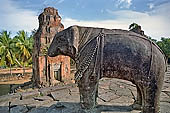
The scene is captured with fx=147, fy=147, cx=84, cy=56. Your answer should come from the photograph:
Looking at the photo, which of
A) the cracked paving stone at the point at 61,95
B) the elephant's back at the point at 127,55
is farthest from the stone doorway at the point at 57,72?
the elephant's back at the point at 127,55

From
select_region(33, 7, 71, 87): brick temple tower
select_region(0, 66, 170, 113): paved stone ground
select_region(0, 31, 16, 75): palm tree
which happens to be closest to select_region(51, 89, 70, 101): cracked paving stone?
select_region(0, 66, 170, 113): paved stone ground

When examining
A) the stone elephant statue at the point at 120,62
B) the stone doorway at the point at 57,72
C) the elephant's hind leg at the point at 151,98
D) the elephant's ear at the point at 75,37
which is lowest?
the stone doorway at the point at 57,72

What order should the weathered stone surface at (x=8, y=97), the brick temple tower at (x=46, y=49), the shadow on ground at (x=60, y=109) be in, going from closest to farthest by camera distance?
the shadow on ground at (x=60, y=109) < the weathered stone surface at (x=8, y=97) < the brick temple tower at (x=46, y=49)

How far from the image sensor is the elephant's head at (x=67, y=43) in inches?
108

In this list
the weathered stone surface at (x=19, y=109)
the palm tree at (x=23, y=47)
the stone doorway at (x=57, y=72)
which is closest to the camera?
the weathered stone surface at (x=19, y=109)

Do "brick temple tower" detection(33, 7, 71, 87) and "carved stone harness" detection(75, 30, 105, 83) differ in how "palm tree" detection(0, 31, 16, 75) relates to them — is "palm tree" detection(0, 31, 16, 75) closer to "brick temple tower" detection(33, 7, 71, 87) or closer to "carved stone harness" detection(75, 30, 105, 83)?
"brick temple tower" detection(33, 7, 71, 87)

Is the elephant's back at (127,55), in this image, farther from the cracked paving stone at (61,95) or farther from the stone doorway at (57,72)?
the stone doorway at (57,72)

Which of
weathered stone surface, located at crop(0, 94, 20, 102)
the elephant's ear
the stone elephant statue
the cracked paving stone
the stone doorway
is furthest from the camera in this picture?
the stone doorway

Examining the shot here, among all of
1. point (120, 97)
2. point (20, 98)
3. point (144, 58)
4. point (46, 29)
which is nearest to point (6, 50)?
point (46, 29)

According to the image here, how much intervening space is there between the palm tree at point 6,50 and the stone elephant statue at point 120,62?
24.0 metres

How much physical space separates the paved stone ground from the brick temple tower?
1113 cm

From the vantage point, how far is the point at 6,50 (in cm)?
2355

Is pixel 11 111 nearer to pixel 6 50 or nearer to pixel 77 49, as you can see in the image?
pixel 77 49

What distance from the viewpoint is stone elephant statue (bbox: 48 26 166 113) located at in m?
2.34
